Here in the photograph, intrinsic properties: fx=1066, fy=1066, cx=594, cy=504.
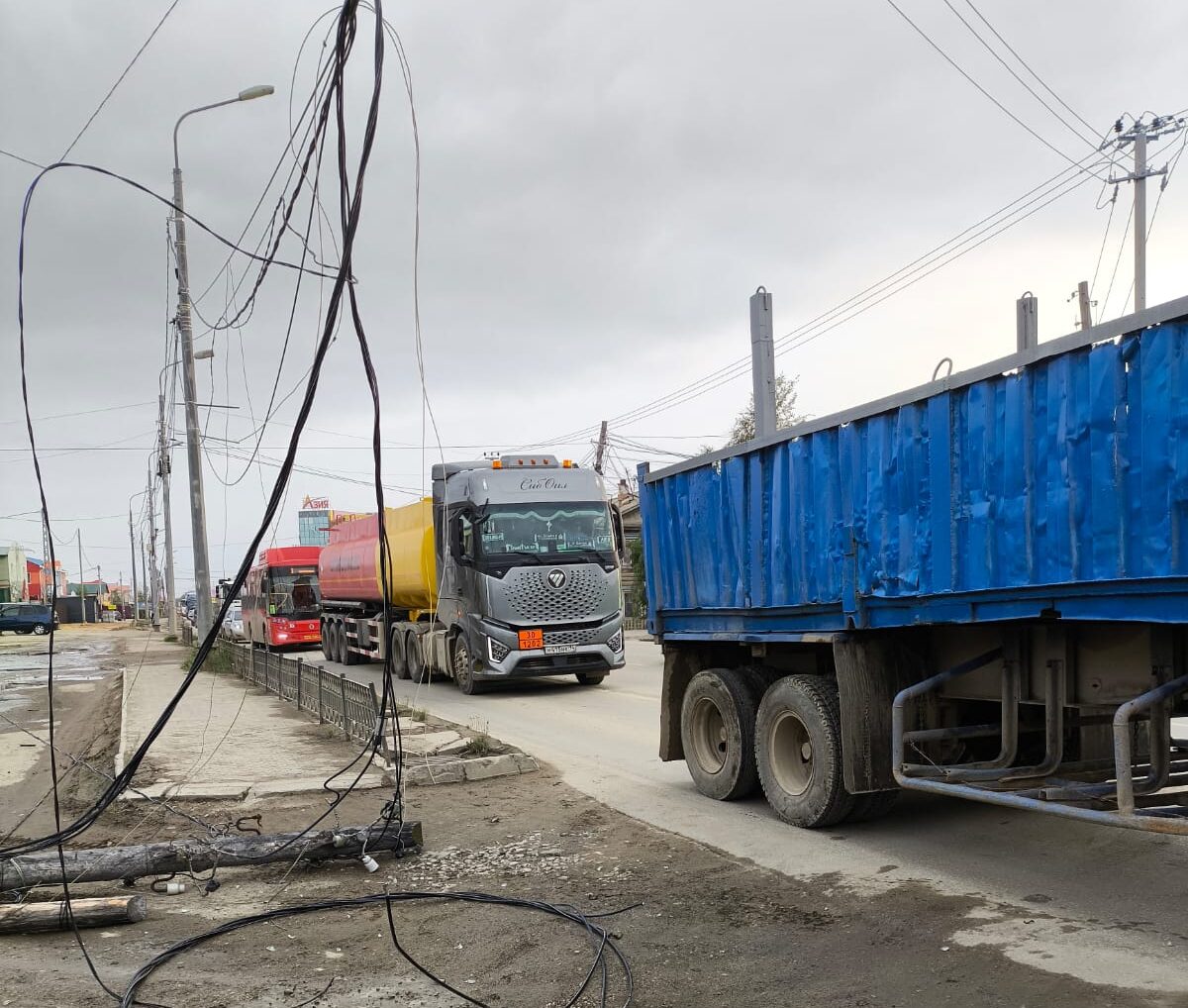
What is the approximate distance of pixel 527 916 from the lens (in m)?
5.60

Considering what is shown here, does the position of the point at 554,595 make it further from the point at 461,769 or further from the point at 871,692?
the point at 871,692

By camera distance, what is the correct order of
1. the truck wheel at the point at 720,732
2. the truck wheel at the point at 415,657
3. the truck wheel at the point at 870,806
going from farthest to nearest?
the truck wheel at the point at 415,657, the truck wheel at the point at 720,732, the truck wheel at the point at 870,806

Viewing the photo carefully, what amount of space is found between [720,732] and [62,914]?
4871mm

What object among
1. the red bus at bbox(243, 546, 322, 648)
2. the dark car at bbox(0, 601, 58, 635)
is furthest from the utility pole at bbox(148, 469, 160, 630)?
the red bus at bbox(243, 546, 322, 648)

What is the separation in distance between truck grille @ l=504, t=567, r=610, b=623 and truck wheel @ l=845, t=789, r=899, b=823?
9.58m

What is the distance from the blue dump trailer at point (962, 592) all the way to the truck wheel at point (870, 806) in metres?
0.02

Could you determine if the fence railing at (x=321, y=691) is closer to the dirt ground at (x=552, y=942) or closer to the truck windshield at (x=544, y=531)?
the dirt ground at (x=552, y=942)

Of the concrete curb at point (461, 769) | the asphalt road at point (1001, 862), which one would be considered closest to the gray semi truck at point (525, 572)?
the asphalt road at point (1001, 862)

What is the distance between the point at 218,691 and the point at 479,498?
19.9 feet

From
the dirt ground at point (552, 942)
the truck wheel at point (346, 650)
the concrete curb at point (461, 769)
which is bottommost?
the truck wheel at point (346, 650)

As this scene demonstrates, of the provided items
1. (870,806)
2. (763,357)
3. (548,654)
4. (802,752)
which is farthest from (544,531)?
(870,806)

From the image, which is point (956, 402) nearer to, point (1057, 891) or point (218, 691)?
point (1057, 891)

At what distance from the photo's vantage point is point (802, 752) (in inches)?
294

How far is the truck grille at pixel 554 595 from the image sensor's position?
16.3 metres
